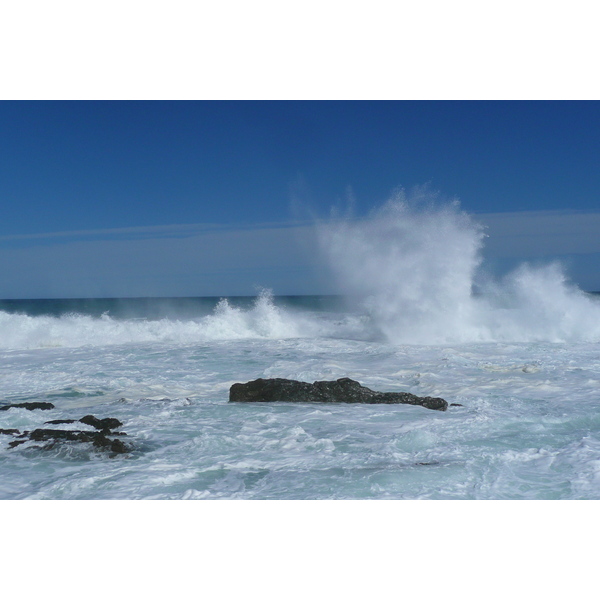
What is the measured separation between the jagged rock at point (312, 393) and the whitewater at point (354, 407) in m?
0.26

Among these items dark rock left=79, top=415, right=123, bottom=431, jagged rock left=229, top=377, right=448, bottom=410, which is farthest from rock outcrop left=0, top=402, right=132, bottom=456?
jagged rock left=229, top=377, right=448, bottom=410

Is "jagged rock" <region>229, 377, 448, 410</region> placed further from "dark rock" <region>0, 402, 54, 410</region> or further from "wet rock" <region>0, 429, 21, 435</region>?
"wet rock" <region>0, 429, 21, 435</region>

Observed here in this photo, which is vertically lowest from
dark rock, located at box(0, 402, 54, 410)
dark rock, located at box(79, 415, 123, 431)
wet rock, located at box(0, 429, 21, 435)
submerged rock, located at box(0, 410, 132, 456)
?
dark rock, located at box(0, 402, 54, 410)

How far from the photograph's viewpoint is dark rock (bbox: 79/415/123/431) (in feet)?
18.5

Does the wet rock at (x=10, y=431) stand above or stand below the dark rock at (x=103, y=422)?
below

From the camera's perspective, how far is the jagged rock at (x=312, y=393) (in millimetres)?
6852

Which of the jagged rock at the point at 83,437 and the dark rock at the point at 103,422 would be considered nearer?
the jagged rock at the point at 83,437

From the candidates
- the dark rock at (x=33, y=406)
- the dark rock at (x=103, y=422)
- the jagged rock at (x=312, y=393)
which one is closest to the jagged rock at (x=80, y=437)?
the dark rock at (x=103, y=422)

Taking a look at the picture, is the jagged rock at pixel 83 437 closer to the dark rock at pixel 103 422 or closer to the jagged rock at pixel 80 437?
the jagged rock at pixel 80 437

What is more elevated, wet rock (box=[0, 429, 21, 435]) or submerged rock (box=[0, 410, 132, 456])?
submerged rock (box=[0, 410, 132, 456])

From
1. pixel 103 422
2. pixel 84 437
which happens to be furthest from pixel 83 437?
pixel 103 422

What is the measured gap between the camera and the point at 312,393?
6996 mm

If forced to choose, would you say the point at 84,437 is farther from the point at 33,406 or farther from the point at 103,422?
the point at 33,406

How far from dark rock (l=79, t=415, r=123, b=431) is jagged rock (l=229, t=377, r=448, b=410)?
168 cm
